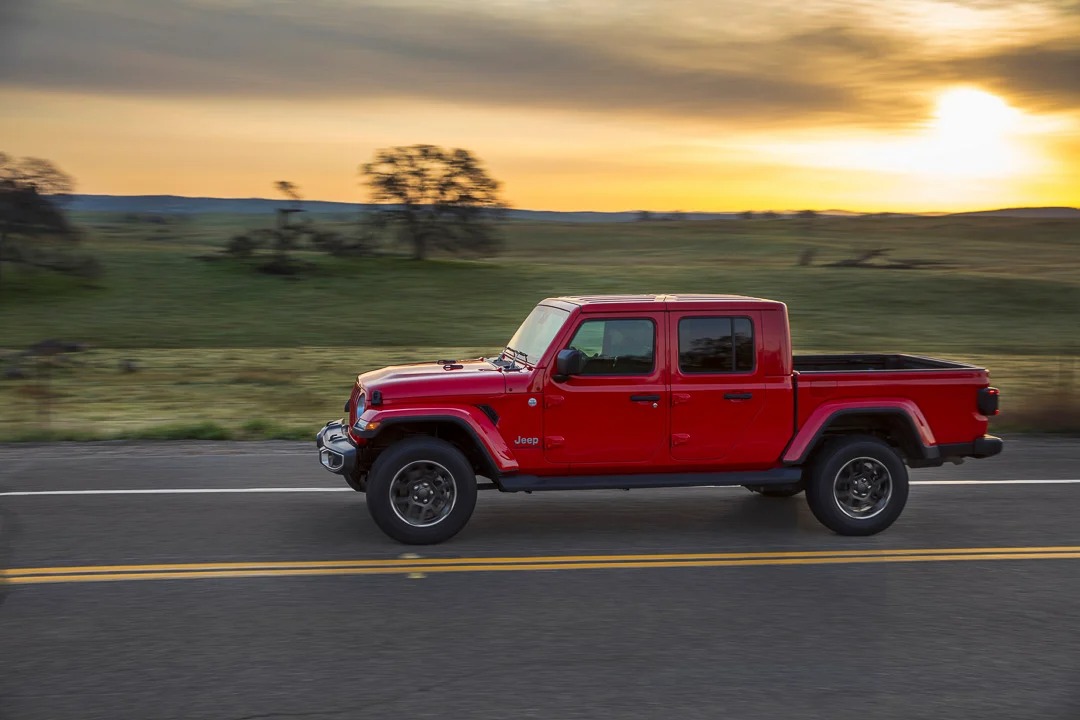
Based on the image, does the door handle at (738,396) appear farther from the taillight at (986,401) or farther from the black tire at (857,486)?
the taillight at (986,401)

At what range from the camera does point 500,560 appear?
7.48 meters

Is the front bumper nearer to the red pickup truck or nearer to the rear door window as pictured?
the red pickup truck

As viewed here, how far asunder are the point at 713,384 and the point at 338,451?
9.00 ft

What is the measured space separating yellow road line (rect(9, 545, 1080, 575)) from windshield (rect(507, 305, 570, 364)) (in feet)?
4.96

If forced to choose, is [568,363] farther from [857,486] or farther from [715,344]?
[857,486]

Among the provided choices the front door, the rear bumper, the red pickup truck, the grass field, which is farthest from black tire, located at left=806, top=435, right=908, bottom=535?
the grass field

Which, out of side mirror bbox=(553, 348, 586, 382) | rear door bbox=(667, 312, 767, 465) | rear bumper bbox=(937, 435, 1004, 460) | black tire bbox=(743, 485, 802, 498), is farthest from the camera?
black tire bbox=(743, 485, 802, 498)

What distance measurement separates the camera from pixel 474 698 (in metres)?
5.02

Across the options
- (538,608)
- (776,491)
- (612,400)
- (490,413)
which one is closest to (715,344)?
(612,400)

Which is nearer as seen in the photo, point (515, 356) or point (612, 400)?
point (612, 400)

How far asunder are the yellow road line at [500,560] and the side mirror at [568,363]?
127cm

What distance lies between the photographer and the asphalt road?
5055 mm

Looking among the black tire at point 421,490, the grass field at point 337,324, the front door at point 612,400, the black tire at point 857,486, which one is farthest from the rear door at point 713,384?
the grass field at point 337,324

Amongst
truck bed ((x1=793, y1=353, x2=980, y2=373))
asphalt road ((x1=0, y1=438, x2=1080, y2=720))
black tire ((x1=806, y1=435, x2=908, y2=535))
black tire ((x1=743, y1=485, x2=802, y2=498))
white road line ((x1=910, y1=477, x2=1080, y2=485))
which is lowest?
asphalt road ((x1=0, y1=438, x2=1080, y2=720))
